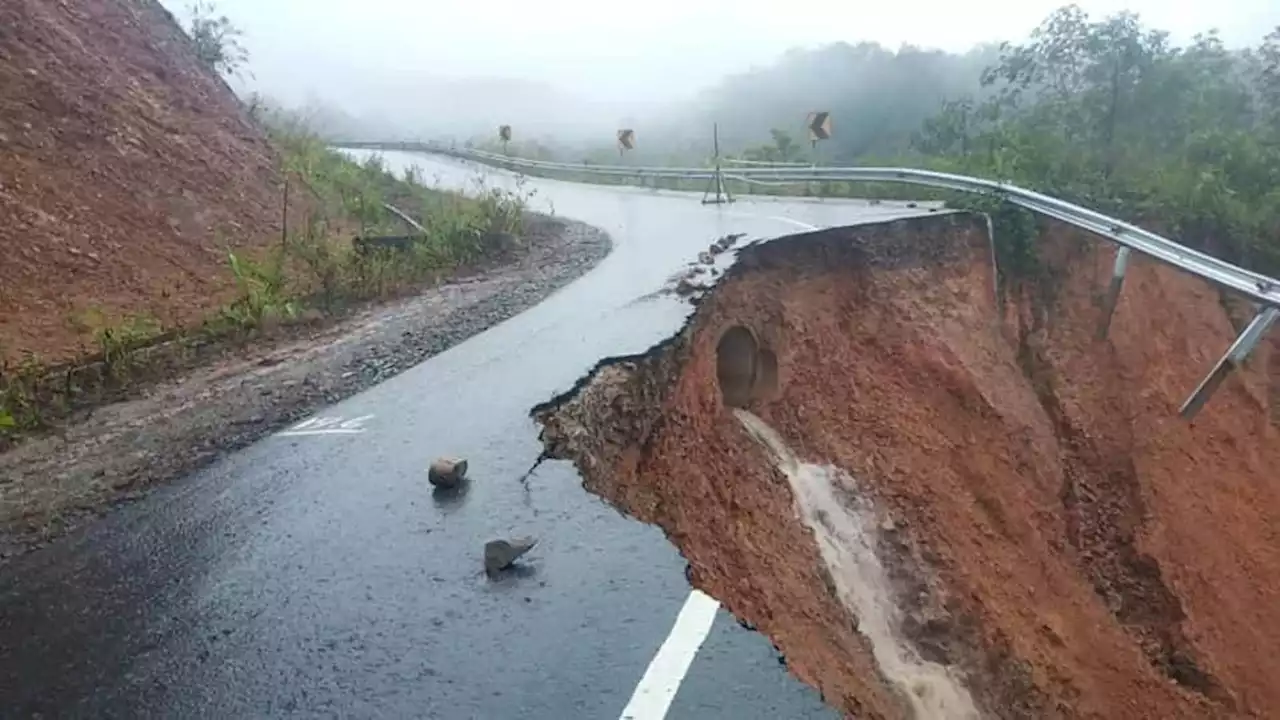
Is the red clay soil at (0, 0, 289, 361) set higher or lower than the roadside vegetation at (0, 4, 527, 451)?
higher

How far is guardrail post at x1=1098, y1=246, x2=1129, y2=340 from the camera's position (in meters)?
11.3

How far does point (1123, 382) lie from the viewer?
541 inches

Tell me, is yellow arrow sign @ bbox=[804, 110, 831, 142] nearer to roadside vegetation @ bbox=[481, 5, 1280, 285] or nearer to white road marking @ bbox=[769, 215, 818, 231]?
roadside vegetation @ bbox=[481, 5, 1280, 285]

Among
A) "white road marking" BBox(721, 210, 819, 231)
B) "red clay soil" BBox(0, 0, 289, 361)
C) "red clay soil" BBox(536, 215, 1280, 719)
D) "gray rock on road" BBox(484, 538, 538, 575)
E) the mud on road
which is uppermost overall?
"red clay soil" BBox(0, 0, 289, 361)

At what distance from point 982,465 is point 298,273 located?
25.9 feet

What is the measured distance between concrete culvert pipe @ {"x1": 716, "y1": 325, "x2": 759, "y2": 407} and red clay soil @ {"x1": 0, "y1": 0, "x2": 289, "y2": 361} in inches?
202

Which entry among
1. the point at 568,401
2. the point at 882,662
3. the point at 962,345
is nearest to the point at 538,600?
the point at 568,401

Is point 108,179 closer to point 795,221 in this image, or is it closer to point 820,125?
point 795,221

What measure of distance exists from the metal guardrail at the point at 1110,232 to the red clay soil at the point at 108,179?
29.9ft

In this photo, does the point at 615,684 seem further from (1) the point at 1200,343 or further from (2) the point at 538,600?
(1) the point at 1200,343

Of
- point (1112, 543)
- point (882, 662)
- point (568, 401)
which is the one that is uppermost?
point (568, 401)

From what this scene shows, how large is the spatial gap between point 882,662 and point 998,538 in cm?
338

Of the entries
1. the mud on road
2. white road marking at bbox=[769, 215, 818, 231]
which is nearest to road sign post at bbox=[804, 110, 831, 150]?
white road marking at bbox=[769, 215, 818, 231]

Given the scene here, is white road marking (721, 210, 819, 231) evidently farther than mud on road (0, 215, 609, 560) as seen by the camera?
Yes
